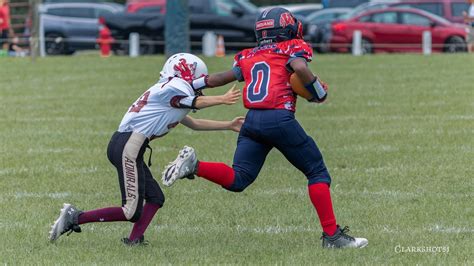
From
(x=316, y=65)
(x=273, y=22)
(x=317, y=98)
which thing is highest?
(x=273, y=22)

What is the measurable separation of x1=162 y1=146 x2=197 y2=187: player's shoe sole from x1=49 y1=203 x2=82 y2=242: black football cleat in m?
0.80

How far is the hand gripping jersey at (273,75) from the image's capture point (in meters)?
7.21

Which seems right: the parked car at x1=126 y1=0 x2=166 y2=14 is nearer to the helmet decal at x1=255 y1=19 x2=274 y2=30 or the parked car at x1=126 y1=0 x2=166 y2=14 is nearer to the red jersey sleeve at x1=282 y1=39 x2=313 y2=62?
the helmet decal at x1=255 y1=19 x2=274 y2=30

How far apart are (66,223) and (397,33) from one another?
69.9 ft

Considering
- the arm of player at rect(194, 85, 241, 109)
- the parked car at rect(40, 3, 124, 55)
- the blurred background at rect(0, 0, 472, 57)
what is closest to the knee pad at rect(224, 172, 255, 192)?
the arm of player at rect(194, 85, 241, 109)

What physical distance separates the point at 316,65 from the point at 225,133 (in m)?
8.68

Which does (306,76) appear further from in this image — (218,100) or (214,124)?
(214,124)

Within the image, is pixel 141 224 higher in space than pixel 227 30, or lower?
higher

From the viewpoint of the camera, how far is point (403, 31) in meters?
27.9

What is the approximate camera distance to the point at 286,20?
7.29 m

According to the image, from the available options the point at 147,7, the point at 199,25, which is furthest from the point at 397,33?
the point at 147,7

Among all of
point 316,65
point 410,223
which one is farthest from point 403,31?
point 410,223

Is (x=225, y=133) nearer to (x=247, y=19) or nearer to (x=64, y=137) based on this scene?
(x=64, y=137)

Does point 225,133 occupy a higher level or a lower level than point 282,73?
lower
